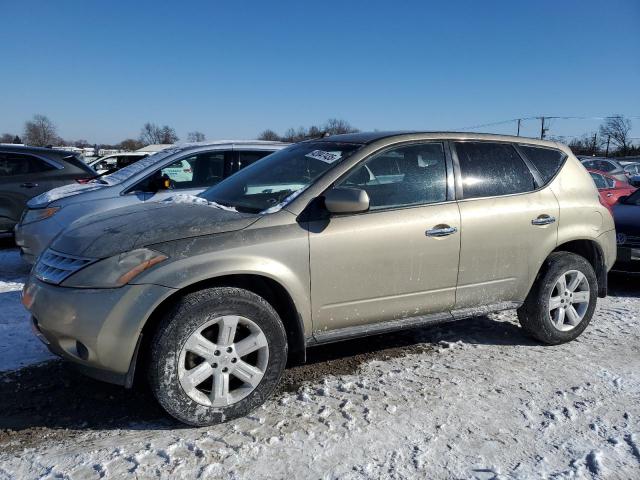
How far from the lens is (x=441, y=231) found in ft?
12.1

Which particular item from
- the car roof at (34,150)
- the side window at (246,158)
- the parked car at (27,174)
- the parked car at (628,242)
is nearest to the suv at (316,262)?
the parked car at (628,242)

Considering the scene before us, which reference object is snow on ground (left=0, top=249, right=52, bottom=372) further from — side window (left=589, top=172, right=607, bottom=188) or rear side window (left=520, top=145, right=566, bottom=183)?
side window (left=589, top=172, right=607, bottom=188)

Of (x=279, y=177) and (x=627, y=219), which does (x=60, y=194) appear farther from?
(x=627, y=219)

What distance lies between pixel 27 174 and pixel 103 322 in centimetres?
669

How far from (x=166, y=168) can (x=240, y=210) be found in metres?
3.08

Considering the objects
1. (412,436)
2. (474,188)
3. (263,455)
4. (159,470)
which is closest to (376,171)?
(474,188)

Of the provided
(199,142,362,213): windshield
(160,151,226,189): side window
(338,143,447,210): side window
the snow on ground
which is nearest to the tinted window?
the snow on ground

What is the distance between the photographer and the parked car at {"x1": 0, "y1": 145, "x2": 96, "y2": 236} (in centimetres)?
823

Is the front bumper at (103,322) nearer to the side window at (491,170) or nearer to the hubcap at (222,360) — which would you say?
the hubcap at (222,360)

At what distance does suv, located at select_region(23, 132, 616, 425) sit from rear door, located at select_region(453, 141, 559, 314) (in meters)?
0.01

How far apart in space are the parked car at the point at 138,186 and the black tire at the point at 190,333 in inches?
114

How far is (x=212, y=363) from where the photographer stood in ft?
9.88

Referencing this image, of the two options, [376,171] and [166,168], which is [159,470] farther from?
[166,168]

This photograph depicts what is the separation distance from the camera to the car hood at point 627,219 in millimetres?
6438
